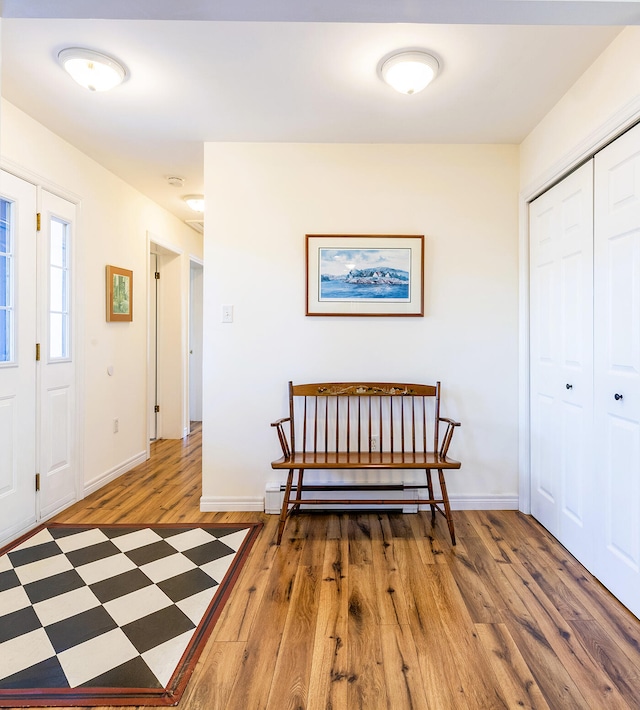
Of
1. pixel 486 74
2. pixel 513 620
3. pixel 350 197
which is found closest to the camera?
pixel 513 620

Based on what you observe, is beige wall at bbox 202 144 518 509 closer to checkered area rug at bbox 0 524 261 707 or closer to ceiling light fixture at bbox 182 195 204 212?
checkered area rug at bbox 0 524 261 707

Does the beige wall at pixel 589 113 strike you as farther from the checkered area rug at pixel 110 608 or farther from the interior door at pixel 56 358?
the interior door at pixel 56 358

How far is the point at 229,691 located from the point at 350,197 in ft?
8.79

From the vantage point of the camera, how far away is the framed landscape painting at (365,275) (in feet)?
9.34

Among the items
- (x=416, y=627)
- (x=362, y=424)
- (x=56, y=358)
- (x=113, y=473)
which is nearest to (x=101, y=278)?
(x=56, y=358)

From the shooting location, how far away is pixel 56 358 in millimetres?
2834

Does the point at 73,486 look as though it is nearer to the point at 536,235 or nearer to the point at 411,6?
the point at 411,6

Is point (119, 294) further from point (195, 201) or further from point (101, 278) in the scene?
point (195, 201)

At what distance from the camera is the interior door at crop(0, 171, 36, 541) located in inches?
94.8

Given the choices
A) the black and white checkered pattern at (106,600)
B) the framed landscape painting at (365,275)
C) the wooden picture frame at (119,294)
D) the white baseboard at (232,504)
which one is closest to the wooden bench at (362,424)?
the white baseboard at (232,504)

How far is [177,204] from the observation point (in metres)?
4.19

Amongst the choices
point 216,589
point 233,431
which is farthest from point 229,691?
point 233,431

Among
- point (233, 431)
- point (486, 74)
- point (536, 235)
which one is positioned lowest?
point (233, 431)

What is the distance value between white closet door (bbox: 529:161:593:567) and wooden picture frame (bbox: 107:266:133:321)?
124 inches
